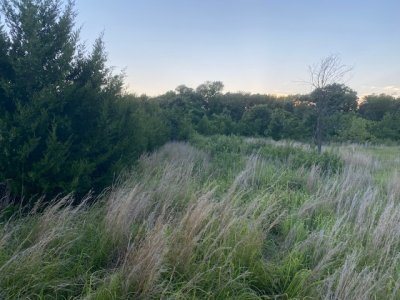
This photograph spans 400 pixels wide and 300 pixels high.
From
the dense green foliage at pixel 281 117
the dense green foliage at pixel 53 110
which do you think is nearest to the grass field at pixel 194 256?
the dense green foliage at pixel 53 110

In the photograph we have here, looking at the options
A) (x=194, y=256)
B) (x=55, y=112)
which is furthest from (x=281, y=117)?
(x=194, y=256)

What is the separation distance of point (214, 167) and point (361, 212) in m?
4.38

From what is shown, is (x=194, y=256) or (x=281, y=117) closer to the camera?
(x=194, y=256)

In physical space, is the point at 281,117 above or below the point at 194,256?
below

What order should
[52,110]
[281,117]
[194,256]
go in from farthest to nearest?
[281,117], [52,110], [194,256]

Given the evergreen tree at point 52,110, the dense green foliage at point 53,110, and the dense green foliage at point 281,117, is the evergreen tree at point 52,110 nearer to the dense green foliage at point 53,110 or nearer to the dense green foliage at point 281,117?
the dense green foliage at point 53,110

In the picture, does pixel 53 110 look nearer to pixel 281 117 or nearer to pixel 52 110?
pixel 52 110

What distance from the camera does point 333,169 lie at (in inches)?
358

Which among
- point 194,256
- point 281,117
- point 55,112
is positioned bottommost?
point 281,117

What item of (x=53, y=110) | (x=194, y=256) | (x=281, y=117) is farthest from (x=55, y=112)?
(x=281, y=117)

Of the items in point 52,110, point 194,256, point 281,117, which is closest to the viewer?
point 194,256

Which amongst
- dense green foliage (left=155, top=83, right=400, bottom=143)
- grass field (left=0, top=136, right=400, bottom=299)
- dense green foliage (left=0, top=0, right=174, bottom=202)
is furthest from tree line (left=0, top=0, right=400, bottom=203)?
dense green foliage (left=155, top=83, right=400, bottom=143)

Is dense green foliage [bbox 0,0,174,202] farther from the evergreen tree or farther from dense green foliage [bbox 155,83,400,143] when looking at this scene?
dense green foliage [bbox 155,83,400,143]

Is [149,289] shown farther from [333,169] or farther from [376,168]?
[376,168]
